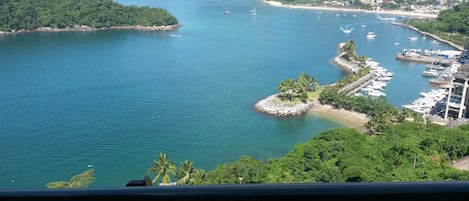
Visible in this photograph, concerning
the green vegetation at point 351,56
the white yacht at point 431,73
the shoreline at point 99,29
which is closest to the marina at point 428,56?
the white yacht at point 431,73

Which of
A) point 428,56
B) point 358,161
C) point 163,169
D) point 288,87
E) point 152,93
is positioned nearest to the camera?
point 163,169

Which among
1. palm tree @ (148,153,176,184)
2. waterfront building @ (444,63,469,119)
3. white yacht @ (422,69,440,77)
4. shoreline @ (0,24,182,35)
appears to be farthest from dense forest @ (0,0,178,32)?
palm tree @ (148,153,176,184)

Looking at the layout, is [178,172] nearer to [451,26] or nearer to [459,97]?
[459,97]

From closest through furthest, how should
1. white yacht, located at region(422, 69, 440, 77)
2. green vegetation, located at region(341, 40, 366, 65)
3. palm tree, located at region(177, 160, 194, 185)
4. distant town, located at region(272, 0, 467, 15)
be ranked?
palm tree, located at region(177, 160, 194, 185), white yacht, located at region(422, 69, 440, 77), green vegetation, located at region(341, 40, 366, 65), distant town, located at region(272, 0, 467, 15)

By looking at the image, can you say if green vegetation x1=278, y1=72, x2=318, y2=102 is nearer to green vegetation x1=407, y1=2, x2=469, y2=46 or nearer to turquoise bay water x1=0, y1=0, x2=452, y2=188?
turquoise bay water x1=0, y1=0, x2=452, y2=188

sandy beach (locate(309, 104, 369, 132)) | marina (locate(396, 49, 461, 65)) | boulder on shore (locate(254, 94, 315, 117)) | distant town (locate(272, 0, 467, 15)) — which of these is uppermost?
distant town (locate(272, 0, 467, 15))

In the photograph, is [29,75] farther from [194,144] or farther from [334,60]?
[334,60]

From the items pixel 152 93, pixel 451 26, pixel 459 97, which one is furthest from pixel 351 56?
pixel 451 26

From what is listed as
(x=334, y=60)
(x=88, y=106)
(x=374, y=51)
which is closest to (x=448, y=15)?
(x=374, y=51)
